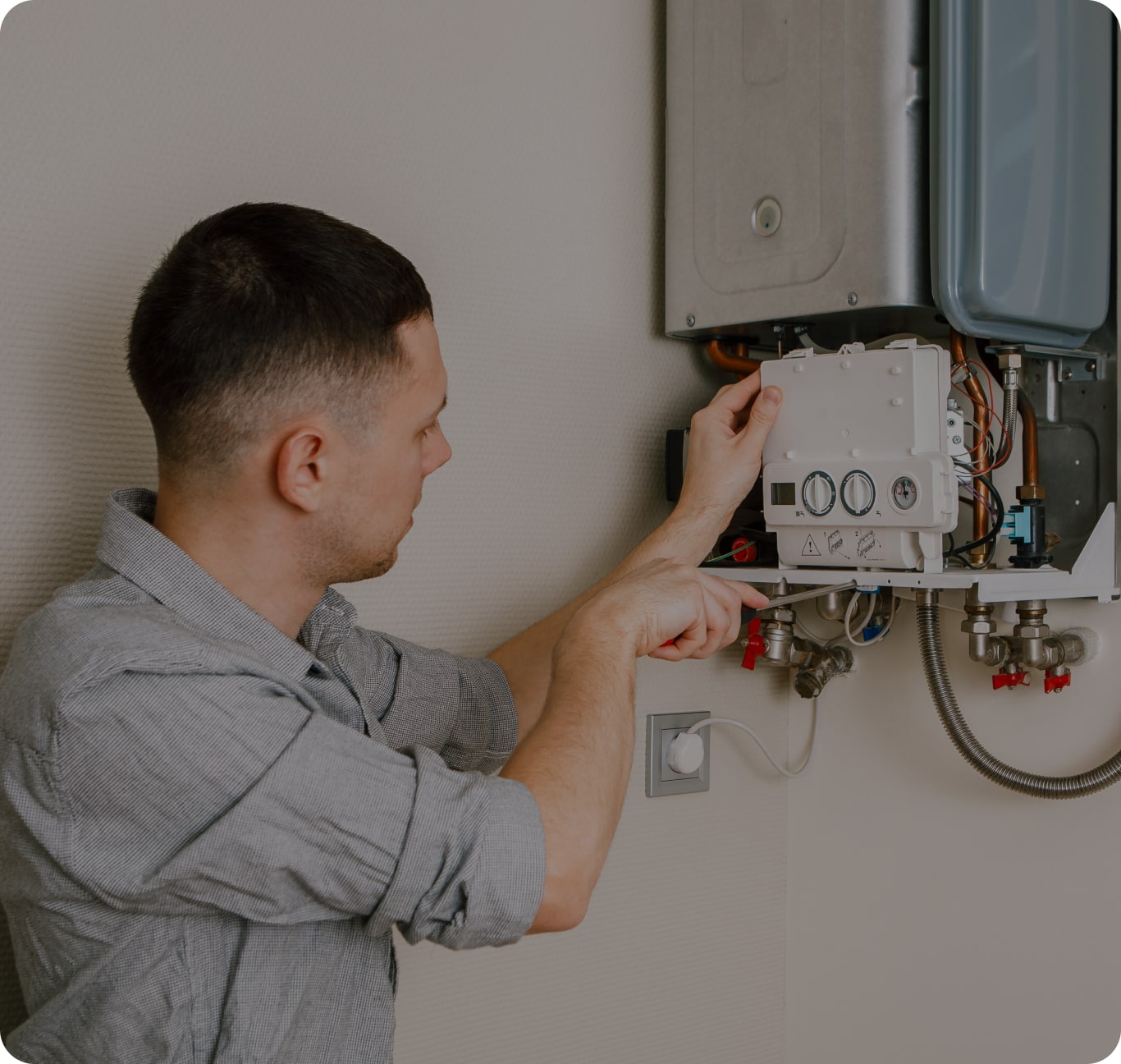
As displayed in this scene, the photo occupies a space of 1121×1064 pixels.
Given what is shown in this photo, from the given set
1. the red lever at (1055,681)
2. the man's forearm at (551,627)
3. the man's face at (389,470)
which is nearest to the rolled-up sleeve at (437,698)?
the man's forearm at (551,627)

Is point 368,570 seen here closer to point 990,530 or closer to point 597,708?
point 597,708

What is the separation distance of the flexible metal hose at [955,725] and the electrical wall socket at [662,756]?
13.1 inches

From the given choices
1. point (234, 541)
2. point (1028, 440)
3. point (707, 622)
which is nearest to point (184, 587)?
point (234, 541)

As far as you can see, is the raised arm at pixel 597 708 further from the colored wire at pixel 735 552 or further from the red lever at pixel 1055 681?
the red lever at pixel 1055 681

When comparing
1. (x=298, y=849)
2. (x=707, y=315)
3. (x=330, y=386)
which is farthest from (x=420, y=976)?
(x=707, y=315)

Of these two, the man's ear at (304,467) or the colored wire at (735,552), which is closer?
the man's ear at (304,467)

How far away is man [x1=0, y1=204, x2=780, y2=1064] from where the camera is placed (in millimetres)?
760

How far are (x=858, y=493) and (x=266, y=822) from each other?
2.29 feet

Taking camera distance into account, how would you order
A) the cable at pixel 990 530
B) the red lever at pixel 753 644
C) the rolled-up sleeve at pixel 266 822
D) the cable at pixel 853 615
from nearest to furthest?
the rolled-up sleeve at pixel 266 822 → the cable at pixel 990 530 → the cable at pixel 853 615 → the red lever at pixel 753 644

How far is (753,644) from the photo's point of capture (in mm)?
1450

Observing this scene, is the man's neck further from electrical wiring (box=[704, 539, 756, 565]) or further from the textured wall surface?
electrical wiring (box=[704, 539, 756, 565])

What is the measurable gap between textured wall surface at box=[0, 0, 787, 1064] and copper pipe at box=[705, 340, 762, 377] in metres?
0.07

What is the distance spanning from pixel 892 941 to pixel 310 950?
89cm

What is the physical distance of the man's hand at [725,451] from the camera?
1.26 metres
